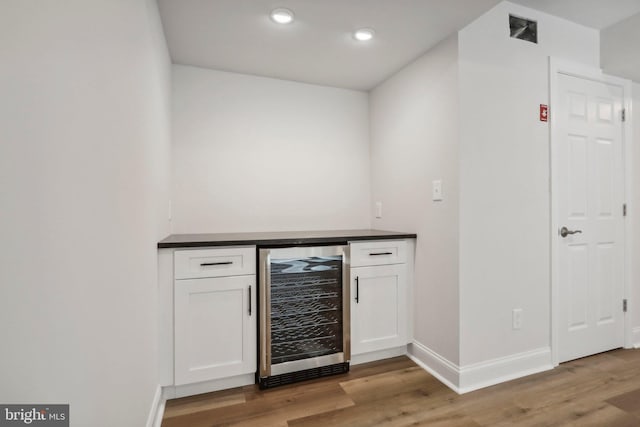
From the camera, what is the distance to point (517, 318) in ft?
6.96

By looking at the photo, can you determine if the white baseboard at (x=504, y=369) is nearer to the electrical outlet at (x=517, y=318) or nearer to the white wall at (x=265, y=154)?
the electrical outlet at (x=517, y=318)

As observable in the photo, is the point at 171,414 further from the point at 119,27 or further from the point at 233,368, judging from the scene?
the point at 119,27

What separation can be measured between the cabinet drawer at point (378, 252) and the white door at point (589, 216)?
1.10 metres

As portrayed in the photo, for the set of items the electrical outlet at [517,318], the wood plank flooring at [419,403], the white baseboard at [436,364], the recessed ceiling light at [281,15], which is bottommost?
the wood plank flooring at [419,403]

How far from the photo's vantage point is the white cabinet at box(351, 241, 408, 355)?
7.43 ft

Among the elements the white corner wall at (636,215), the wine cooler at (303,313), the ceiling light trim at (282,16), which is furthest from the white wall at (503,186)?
the ceiling light trim at (282,16)

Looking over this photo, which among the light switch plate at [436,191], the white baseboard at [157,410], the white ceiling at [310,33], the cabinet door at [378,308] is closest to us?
the white baseboard at [157,410]

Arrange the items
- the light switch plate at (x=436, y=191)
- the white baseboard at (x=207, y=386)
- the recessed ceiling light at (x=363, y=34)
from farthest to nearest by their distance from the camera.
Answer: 1. the light switch plate at (x=436, y=191)
2. the recessed ceiling light at (x=363, y=34)
3. the white baseboard at (x=207, y=386)

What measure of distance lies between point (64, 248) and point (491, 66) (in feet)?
7.95

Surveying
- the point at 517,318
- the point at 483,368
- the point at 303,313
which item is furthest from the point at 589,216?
the point at 303,313

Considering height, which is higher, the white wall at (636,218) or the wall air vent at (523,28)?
the wall air vent at (523,28)

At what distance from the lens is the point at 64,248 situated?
0.74 m

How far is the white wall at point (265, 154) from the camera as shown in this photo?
254cm

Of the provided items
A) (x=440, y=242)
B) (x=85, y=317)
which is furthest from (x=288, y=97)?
(x=85, y=317)
